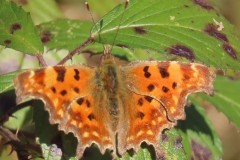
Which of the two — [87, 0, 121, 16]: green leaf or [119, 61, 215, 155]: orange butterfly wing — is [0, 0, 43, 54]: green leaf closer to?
[119, 61, 215, 155]: orange butterfly wing

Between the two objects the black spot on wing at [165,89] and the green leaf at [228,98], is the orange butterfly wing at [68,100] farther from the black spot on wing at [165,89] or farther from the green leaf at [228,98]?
the green leaf at [228,98]

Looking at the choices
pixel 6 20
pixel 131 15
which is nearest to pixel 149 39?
pixel 131 15

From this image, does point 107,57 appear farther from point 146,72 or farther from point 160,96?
point 160,96

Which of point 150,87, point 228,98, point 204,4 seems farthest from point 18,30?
point 228,98

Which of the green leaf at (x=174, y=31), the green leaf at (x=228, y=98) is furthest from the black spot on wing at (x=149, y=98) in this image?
the green leaf at (x=228, y=98)

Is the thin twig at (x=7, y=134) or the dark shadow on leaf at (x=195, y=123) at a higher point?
the thin twig at (x=7, y=134)
